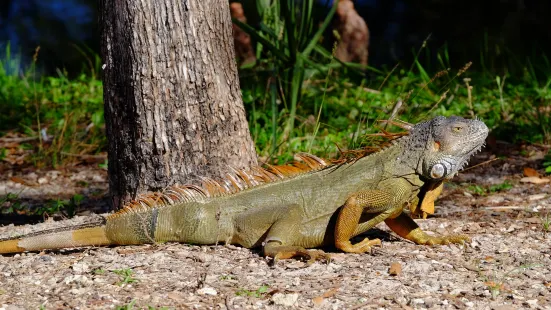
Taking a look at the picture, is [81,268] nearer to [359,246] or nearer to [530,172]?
[359,246]

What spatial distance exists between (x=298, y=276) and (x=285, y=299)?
35 centimetres

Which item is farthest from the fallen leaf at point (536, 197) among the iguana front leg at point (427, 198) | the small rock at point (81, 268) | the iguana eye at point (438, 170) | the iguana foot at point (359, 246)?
the small rock at point (81, 268)

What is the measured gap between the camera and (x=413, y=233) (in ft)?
15.5

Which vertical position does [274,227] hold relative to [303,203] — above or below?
below

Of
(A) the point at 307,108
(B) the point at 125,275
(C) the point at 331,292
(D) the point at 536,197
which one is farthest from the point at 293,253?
(A) the point at 307,108

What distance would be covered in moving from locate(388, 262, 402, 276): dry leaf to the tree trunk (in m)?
1.22

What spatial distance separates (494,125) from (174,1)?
12.5ft

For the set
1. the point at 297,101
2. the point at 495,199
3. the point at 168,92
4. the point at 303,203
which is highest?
the point at 168,92

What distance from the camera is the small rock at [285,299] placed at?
3762 mm

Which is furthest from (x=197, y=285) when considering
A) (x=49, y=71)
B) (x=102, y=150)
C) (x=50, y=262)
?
(x=49, y=71)

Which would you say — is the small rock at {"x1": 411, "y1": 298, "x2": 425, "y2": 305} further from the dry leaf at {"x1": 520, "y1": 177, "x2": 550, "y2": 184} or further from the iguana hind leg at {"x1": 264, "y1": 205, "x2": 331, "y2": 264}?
the dry leaf at {"x1": 520, "y1": 177, "x2": 550, "y2": 184}

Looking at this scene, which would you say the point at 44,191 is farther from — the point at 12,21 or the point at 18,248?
the point at 12,21

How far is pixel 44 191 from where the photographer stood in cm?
665

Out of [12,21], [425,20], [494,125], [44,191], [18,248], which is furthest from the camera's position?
[12,21]
